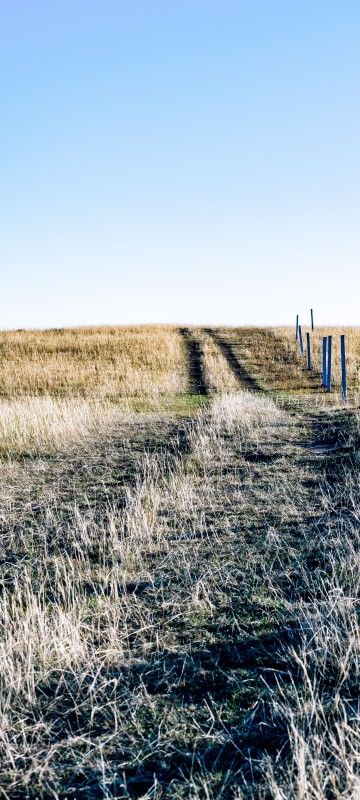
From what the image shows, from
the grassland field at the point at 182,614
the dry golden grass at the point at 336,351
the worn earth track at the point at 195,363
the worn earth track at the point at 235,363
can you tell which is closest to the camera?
the grassland field at the point at 182,614

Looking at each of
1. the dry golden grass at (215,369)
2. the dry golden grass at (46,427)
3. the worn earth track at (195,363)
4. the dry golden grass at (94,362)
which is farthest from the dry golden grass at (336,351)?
the dry golden grass at (46,427)

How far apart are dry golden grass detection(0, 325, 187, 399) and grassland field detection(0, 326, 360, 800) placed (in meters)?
9.79

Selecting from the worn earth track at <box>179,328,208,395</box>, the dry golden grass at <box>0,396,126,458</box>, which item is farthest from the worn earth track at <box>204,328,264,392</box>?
the dry golden grass at <box>0,396,126,458</box>

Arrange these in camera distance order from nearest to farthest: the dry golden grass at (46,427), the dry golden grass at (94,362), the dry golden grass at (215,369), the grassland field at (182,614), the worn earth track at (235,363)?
the grassland field at (182,614) < the dry golden grass at (46,427) < the dry golden grass at (215,369) < the worn earth track at (235,363) < the dry golden grass at (94,362)

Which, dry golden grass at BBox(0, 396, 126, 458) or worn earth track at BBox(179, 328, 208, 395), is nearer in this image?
dry golden grass at BBox(0, 396, 126, 458)

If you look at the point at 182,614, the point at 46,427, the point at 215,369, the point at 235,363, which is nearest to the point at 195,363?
the point at 235,363

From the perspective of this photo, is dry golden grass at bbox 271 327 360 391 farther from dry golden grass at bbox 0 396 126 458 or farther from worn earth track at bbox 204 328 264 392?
dry golden grass at bbox 0 396 126 458

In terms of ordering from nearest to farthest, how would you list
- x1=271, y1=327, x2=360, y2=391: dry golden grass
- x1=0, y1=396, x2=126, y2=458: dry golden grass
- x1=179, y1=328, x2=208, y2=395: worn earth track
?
x1=0, y1=396, x2=126, y2=458: dry golden grass
x1=179, y1=328, x2=208, y2=395: worn earth track
x1=271, y1=327, x2=360, y2=391: dry golden grass

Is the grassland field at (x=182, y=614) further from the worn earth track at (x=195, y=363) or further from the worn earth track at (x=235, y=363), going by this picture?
the worn earth track at (x=235, y=363)

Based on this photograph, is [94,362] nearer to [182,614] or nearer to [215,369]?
[215,369]

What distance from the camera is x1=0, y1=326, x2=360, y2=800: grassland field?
9.63ft

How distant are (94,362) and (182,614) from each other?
25068 millimetres

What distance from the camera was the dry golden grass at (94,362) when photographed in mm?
22062

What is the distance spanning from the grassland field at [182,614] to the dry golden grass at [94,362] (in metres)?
9.79
